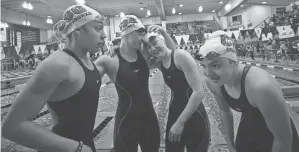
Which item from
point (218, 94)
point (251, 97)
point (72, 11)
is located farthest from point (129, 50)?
point (251, 97)

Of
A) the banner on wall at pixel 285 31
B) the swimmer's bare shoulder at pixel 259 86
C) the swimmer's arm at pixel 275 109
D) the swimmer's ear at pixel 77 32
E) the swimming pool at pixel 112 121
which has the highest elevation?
the banner on wall at pixel 285 31

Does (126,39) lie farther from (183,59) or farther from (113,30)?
(113,30)

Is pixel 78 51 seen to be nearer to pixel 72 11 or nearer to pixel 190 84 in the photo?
pixel 72 11

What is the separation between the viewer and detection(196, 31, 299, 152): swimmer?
1365 mm

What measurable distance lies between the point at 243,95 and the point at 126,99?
1.18 m

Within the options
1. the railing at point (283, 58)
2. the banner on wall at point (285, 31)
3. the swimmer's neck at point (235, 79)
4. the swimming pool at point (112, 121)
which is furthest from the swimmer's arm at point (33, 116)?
the banner on wall at point (285, 31)

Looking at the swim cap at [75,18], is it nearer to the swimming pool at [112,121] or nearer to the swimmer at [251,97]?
the swimmer at [251,97]

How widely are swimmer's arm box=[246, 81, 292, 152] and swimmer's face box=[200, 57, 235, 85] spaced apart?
0.62ft

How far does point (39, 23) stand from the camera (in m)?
26.8

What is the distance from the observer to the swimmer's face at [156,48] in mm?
2270

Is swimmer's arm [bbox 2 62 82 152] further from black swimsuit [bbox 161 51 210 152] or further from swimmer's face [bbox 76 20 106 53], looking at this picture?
black swimsuit [bbox 161 51 210 152]

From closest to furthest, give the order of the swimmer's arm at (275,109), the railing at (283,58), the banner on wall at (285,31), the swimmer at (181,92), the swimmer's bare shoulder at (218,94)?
the swimmer's arm at (275,109) < the swimmer's bare shoulder at (218,94) < the swimmer at (181,92) < the railing at (283,58) < the banner on wall at (285,31)

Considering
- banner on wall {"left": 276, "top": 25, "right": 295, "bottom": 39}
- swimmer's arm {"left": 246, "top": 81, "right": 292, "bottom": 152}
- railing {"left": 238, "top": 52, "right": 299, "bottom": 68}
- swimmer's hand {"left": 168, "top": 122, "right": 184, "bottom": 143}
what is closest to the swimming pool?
swimmer's hand {"left": 168, "top": 122, "right": 184, "bottom": 143}

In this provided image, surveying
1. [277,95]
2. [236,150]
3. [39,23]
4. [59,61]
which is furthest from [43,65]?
[39,23]
